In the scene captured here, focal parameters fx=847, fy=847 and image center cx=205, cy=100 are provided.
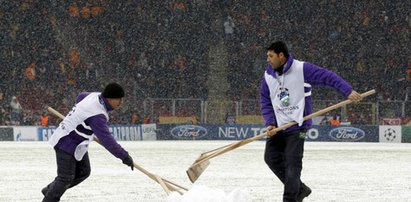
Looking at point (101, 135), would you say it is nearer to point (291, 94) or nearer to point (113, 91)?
point (113, 91)

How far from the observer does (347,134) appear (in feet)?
106

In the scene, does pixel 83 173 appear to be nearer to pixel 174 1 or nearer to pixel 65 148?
pixel 65 148

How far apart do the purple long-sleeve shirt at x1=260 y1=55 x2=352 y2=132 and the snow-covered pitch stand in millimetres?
927

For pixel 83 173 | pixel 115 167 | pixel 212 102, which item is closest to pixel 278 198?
pixel 83 173

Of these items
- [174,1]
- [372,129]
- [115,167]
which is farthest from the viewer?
[174,1]

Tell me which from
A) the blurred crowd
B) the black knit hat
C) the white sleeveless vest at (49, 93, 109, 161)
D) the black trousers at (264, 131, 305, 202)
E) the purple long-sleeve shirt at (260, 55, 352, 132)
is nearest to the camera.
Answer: the black knit hat

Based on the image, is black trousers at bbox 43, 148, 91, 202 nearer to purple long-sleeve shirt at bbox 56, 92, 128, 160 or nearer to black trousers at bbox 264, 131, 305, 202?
purple long-sleeve shirt at bbox 56, 92, 128, 160

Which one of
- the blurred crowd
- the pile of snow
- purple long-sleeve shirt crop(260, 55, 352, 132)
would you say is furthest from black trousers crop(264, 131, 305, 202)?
the blurred crowd

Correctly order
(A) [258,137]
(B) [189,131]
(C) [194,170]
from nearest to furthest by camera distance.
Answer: (A) [258,137] → (C) [194,170] → (B) [189,131]

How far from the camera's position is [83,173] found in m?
9.20

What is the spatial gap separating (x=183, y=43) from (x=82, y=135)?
28.2 meters

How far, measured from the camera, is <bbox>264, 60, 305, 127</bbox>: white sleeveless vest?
30.5 feet

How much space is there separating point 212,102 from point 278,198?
68.1ft

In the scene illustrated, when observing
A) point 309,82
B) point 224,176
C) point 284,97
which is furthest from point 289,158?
point 224,176
